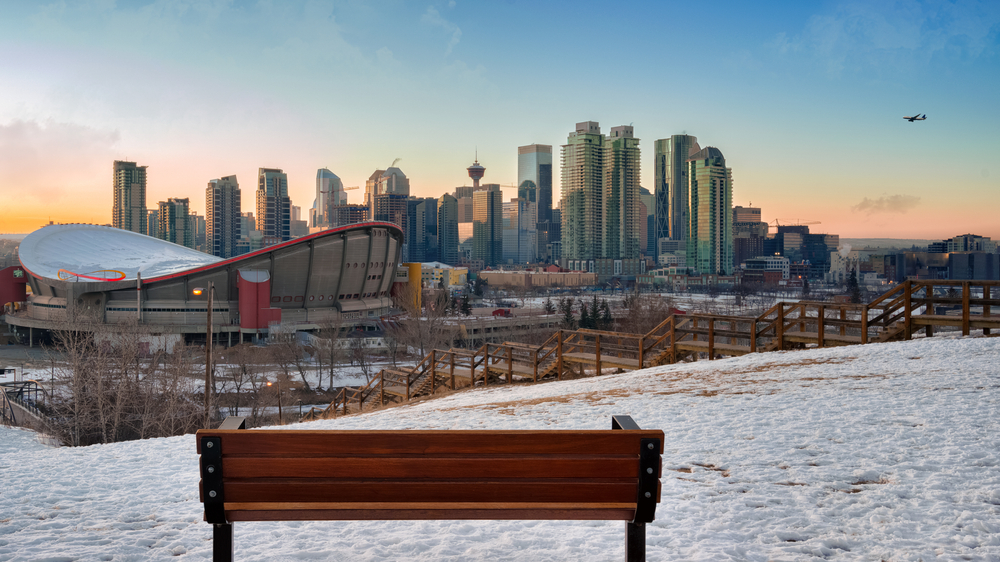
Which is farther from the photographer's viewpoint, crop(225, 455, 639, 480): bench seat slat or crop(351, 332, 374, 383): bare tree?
crop(351, 332, 374, 383): bare tree

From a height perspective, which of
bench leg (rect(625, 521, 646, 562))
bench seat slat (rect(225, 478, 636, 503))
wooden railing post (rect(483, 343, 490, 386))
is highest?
bench seat slat (rect(225, 478, 636, 503))

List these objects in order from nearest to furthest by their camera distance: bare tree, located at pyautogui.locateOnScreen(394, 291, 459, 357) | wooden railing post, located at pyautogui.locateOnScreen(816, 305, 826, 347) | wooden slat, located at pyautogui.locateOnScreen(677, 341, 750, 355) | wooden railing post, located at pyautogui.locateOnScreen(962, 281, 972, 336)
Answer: wooden railing post, located at pyautogui.locateOnScreen(962, 281, 972, 336) → wooden railing post, located at pyautogui.locateOnScreen(816, 305, 826, 347) → wooden slat, located at pyautogui.locateOnScreen(677, 341, 750, 355) → bare tree, located at pyautogui.locateOnScreen(394, 291, 459, 357)

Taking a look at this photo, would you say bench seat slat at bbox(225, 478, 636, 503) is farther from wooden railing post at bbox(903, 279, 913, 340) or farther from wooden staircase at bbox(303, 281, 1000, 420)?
wooden railing post at bbox(903, 279, 913, 340)

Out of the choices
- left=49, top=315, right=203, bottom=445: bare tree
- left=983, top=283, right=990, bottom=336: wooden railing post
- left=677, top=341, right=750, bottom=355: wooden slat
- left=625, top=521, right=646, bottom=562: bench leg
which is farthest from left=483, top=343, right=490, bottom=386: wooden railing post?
left=625, top=521, right=646, bottom=562: bench leg

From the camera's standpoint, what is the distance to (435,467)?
3.18m

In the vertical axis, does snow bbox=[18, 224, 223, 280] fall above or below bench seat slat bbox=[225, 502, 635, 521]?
above

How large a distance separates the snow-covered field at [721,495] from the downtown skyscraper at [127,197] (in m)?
218

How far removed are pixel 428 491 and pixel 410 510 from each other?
126 mm

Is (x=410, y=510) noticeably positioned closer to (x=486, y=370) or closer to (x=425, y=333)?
(x=486, y=370)

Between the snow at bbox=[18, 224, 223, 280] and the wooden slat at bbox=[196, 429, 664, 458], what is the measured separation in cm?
6583

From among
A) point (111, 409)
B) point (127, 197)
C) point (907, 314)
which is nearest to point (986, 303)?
point (907, 314)

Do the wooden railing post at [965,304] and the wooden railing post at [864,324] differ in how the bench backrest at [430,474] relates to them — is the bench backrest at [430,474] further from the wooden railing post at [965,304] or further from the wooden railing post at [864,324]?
the wooden railing post at [965,304]

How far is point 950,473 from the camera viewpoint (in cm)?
512

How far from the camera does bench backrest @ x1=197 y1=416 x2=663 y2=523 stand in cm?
312
